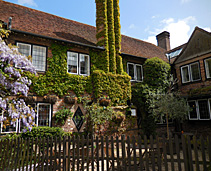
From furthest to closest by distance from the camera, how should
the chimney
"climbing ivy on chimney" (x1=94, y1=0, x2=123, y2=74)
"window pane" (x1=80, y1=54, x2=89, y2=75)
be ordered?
the chimney
"climbing ivy on chimney" (x1=94, y1=0, x2=123, y2=74)
"window pane" (x1=80, y1=54, x2=89, y2=75)

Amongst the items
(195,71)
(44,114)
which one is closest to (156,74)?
(195,71)

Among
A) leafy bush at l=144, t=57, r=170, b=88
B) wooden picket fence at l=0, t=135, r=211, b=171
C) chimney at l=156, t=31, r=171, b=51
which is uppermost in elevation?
chimney at l=156, t=31, r=171, b=51

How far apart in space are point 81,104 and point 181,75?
11.0 metres

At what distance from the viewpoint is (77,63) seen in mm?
12750

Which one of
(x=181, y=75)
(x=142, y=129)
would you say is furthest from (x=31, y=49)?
(x=181, y=75)

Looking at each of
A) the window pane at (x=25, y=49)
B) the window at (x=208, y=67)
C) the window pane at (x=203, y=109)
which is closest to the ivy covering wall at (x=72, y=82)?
the window pane at (x=25, y=49)

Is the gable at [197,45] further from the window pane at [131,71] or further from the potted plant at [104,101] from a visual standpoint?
the potted plant at [104,101]

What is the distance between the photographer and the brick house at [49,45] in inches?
427

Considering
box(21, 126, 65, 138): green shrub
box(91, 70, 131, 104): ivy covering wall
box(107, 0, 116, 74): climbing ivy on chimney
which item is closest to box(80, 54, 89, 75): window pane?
box(91, 70, 131, 104): ivy covering wall

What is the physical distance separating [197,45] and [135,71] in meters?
6.31

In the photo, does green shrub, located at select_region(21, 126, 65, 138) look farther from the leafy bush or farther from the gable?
the gable

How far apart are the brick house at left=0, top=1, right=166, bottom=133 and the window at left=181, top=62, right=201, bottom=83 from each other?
4594 millimetres

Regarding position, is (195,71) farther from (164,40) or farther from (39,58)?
(39,58)

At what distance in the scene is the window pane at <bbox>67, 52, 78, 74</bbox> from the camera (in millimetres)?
12456
